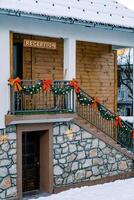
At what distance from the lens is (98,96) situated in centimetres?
1928

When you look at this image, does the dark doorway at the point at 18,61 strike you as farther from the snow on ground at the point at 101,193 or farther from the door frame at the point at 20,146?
the snow on ground at the point at 101,193

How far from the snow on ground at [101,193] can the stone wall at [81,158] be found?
458 mm

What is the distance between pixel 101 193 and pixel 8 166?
11.2 feet

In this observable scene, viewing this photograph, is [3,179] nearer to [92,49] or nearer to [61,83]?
[61,83]

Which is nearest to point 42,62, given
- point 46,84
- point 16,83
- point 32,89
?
point 46,84

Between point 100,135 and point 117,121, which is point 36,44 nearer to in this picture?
point 100,135

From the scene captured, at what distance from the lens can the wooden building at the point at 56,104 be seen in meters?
14.0

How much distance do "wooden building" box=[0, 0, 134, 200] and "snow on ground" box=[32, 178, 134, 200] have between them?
39 centimetres

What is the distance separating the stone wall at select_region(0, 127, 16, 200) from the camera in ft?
45.3

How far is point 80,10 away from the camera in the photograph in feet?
53.4

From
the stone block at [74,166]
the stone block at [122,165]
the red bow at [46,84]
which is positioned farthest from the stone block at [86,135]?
the red bow at [46,84]

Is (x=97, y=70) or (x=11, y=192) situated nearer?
(x=11, y=192)

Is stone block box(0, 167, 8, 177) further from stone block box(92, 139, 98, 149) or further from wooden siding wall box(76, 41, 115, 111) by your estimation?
wooden siding wall box(76, 41, 115, 111)

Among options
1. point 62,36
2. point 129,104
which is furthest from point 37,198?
point 129,104
